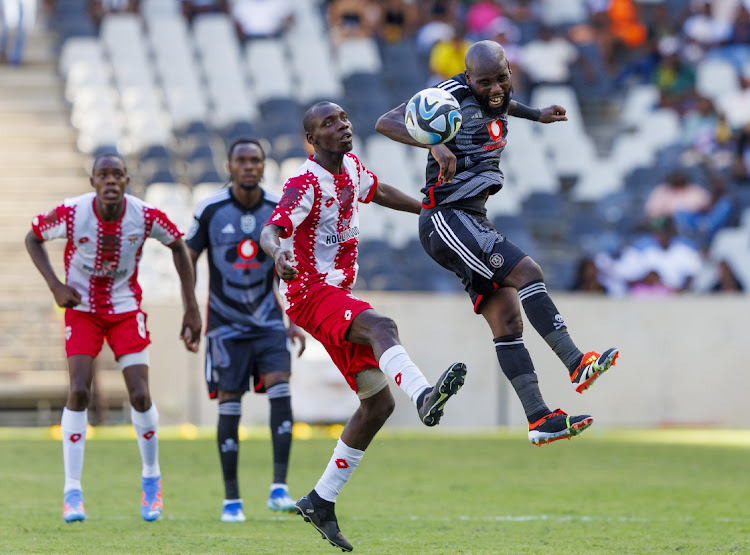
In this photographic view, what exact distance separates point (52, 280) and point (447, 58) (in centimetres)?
1385

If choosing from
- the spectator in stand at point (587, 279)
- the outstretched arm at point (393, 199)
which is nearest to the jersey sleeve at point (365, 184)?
the outstretched arm at point (393, 199)

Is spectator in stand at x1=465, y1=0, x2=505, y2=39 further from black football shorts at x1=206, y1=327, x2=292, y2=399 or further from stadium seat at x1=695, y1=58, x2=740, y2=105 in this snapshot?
black football shorts at x1=206, y1=327, x2=292, y2=399

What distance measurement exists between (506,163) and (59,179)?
6583 millimetres

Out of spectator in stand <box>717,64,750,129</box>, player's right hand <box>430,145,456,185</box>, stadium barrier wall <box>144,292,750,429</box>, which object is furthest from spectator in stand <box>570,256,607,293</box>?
player's right hand <box>430,145,456,185</box>

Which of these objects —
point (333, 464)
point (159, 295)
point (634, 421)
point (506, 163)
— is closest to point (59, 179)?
point (159, 295)

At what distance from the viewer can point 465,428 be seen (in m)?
17.0

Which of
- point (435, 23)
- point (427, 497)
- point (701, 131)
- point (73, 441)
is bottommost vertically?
point (427, 497)

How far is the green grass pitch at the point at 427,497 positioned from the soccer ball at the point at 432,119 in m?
2.08

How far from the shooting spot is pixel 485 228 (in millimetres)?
7043

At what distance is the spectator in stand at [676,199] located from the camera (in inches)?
786

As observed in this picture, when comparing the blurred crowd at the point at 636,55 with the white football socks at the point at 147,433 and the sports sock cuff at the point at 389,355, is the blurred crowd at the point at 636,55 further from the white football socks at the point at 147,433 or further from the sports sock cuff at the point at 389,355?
the sports sock cuff at the point at 389,355

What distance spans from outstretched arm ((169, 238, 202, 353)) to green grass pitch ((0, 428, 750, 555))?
1.13 meters

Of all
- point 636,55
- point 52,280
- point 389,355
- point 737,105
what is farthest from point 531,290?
point 636,55

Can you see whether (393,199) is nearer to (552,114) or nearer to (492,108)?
(492,108)
